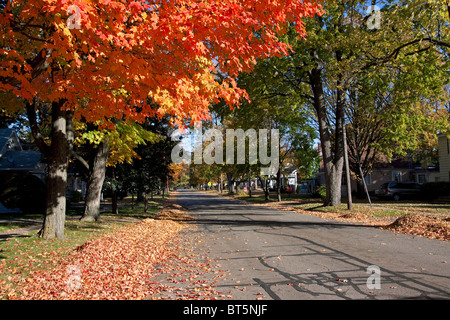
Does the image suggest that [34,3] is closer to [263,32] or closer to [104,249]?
[263,32]

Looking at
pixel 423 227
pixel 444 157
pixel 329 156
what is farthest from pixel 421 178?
pixel 423 227

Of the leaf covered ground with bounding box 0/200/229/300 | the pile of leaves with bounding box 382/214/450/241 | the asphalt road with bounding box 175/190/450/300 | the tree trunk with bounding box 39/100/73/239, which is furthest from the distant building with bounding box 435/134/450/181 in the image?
the tree trunk with bounding box 39/100/73/239

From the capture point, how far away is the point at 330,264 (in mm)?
6738

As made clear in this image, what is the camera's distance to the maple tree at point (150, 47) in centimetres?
596

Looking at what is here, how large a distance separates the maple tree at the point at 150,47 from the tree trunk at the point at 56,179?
6.37ft

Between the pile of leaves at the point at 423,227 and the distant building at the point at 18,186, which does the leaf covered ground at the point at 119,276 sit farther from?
the distant building at the point at 18,186

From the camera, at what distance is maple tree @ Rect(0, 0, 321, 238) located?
596cm

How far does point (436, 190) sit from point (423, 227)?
63.5 feet

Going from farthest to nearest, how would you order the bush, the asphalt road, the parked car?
1. the parked car
2. the bush
3. the asphalt road

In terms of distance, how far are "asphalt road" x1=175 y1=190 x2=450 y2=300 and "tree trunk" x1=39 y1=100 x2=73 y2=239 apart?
4642 millimetres

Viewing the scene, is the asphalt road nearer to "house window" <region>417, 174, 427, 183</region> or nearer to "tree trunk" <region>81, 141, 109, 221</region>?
"tree trunk" <region>81, 141, 109, 221</region>

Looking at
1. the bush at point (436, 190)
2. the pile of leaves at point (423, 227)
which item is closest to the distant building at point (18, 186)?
the pile of leaves at point (423, 227)

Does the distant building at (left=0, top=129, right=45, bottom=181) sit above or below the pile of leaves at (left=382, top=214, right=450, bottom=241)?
above

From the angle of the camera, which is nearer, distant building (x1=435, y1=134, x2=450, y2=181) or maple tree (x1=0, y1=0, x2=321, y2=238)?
maple tree (x1=0, y1=0, x2=321, y2=238)
